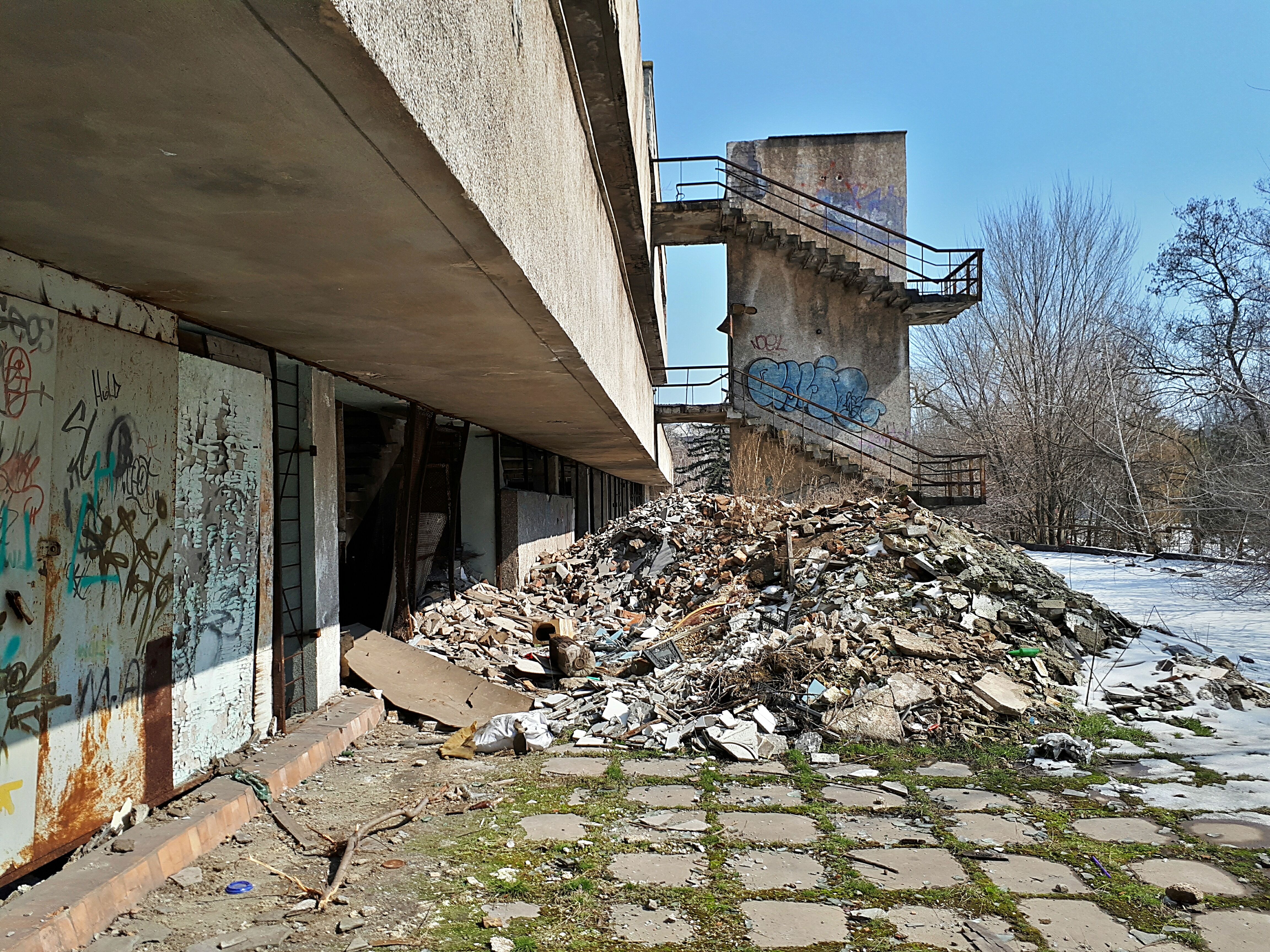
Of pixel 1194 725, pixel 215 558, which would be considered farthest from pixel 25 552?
pixel 1194 725

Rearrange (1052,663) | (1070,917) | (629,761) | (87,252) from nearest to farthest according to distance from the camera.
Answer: (87,252), (1070,917), (629,761), (1052,663)

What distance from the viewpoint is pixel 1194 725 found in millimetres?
5789

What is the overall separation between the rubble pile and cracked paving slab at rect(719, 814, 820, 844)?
1.04 meters

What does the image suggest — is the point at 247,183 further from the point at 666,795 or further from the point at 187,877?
the point at 666,795

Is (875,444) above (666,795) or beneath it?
above

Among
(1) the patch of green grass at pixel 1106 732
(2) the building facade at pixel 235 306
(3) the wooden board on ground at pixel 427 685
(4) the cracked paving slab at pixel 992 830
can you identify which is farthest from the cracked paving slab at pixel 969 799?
(2) the building facade at pixel 235 306

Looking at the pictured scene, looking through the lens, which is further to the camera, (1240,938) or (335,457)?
(335,457)

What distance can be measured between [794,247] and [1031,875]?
1791cm

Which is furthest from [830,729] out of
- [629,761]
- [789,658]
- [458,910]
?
[458,910]

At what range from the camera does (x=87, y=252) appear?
117 inches

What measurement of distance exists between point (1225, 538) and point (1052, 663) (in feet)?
17.9

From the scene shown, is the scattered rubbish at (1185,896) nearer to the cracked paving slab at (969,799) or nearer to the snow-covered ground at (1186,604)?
the cracked paving slab at (969,799)

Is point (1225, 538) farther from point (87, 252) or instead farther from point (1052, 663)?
point (87, 252)

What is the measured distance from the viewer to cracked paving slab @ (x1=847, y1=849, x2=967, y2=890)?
346 cm
